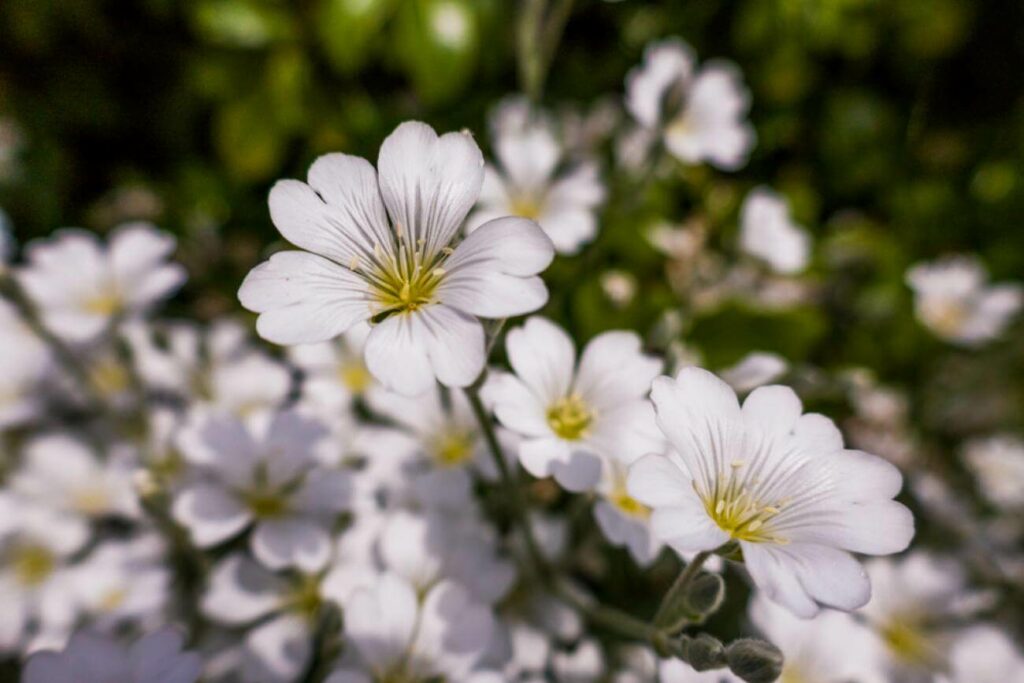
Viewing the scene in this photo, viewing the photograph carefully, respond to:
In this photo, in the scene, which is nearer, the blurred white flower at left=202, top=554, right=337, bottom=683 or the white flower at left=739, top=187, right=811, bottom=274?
the blurred white flower at left=202, top=554, right=337, bottom=683

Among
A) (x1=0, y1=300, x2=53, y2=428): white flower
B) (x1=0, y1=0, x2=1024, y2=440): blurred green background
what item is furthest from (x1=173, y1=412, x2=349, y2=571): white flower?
(x1=0, y1=0, x2=1024, y2=440): blurred green background

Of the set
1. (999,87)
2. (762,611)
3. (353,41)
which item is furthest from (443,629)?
(999,87)

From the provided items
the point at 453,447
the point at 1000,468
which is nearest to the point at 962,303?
the point at 1000,468

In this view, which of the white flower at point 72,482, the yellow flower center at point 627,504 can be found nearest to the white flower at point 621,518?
the yellow flower center at point 627,504

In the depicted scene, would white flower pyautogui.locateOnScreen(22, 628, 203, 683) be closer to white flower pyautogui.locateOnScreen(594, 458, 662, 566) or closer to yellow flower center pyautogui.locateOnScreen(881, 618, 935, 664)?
white flower pyautogui.locateOnScreen(594, 458, 662, 566)

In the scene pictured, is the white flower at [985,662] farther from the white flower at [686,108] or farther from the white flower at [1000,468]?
the white flower at [686,108]

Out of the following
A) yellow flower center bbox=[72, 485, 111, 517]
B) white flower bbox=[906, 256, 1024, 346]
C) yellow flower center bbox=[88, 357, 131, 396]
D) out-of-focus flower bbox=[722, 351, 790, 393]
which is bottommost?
yellow flower center bbox=[72, 485, 111, 517]

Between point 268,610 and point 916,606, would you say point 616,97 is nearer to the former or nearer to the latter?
point 916,606
